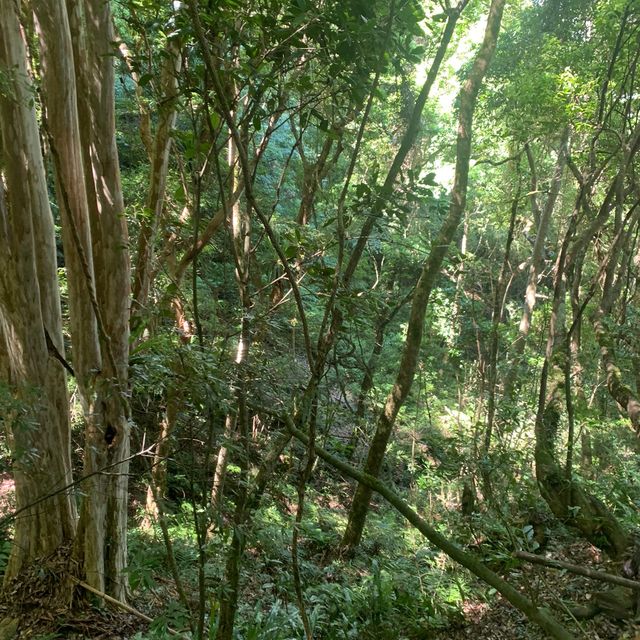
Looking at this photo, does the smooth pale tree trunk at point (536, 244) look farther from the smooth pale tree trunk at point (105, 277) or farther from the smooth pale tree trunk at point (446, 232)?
the smooth pale tree trunk at point (105, 277)

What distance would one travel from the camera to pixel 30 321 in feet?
11.6

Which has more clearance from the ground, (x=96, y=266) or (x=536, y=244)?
(x=536, y=244)

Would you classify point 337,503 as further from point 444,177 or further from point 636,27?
point 444,177

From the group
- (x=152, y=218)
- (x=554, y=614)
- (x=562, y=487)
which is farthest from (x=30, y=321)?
(x=562, y=487)

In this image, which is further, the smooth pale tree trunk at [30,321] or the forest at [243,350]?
the smooth pale tree trunk at [30,321]

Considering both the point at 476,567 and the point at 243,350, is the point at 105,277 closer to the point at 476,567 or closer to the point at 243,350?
the point at 243,350

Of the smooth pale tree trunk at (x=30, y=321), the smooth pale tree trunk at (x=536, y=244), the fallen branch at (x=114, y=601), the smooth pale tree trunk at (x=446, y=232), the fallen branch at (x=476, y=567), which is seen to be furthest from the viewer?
the smooth pale tree trunk at (x=536, y=244)

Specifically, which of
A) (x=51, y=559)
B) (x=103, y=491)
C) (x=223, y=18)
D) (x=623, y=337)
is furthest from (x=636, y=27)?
(x=51, y=559)

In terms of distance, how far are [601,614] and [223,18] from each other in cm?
510

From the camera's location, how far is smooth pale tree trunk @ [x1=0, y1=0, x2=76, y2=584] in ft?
10.8

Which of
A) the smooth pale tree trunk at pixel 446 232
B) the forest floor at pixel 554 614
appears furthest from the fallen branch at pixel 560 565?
the smooth pale tree trunk at pixel 446 232

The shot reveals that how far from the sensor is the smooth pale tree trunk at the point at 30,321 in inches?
129

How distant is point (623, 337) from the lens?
761cm

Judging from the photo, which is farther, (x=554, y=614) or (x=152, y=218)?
(x=554, y=614)
